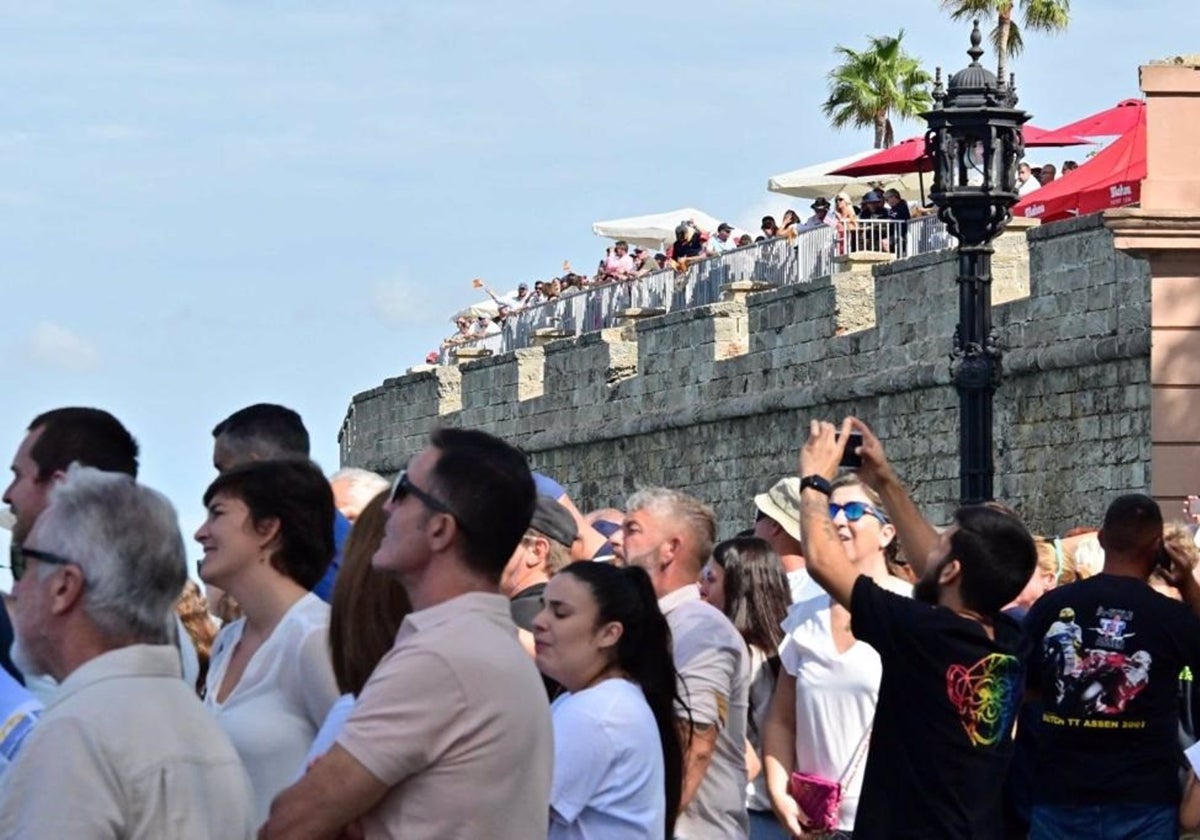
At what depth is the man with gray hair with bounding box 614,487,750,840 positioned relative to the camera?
6879mm

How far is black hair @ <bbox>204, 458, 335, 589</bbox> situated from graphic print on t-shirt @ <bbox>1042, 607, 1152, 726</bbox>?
3033mm

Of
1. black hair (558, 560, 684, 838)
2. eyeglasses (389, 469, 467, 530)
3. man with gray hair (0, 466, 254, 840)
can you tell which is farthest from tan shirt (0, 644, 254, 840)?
black hair (558, 560, 684, 838)

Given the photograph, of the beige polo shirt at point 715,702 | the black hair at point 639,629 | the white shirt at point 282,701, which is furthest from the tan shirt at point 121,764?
the beige polo shirt at point 715,702

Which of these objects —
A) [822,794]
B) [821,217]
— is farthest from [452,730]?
[821,217]

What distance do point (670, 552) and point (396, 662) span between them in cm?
319

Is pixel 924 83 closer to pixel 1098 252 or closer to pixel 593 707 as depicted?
pixel 1098 252

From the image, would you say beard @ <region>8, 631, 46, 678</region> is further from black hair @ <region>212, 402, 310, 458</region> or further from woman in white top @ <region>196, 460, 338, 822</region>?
black hair @ <region>212, 402, 310, 458</region>

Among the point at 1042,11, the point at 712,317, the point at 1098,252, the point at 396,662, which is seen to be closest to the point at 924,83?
the point at 1042,11

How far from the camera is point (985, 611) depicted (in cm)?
623

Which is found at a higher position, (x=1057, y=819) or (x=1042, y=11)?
(x=1042, y=11)

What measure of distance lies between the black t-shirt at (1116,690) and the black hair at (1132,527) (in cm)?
10

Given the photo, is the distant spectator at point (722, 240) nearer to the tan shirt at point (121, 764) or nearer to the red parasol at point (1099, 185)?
the red parasol at point (1099, 185)

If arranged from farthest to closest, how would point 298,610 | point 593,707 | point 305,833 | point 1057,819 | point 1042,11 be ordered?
point 1042,11 → point 1057,819 → point 593,707 → point 298,610 → point 305,833

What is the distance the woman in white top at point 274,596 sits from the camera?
4934 mm
